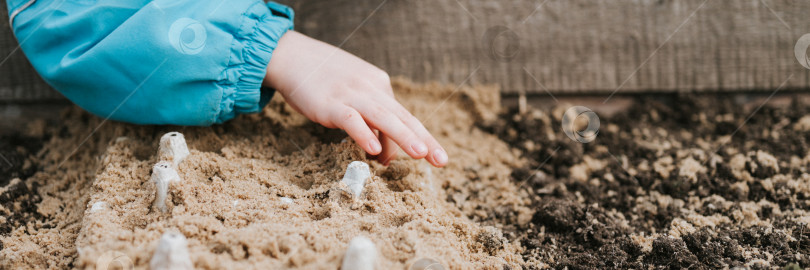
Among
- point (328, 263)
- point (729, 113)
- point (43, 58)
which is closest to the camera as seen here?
point (328, 263)

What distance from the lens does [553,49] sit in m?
1.91

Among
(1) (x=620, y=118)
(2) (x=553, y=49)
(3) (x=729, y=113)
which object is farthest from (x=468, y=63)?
(3) (x=729, y=113)

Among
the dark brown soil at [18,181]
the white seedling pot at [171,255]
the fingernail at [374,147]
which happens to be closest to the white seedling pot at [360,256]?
the white seedling pot at [171,255]

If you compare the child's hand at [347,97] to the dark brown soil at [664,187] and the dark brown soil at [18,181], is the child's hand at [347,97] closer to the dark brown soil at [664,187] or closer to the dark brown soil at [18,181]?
the dark brown soil at [664,187]

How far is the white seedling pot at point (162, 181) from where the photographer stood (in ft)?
3.46

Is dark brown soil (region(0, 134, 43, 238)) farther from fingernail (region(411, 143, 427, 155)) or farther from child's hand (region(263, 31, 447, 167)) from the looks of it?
fingernail (region(411, 143, 427, 155))

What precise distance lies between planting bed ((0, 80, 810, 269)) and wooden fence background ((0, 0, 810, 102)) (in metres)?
0.15

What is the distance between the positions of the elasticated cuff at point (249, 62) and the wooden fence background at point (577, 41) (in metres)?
0.52

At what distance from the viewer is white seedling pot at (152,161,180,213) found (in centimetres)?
105

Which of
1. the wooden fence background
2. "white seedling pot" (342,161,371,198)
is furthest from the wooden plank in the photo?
"white seedling pot" (342,161,371,198)

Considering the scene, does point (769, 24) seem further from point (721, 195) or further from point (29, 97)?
point (29, 97)

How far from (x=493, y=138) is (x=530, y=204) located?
38 cm

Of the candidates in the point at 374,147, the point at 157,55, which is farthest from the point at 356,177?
the point at 157,55

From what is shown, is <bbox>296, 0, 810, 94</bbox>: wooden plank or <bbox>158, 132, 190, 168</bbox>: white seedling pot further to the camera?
<bbox>296, 0, 810, 94</bbox>: wooden plank
